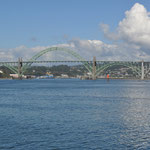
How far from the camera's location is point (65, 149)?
1633 cm

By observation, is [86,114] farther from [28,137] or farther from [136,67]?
→ [136,67]

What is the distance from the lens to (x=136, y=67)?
169375mm

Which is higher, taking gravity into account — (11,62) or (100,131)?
(11,62)

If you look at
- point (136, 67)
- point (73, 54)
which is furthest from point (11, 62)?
point (136, 67)

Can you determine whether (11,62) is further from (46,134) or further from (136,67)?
(46,134)

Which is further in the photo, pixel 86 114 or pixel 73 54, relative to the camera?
pixel 73 54

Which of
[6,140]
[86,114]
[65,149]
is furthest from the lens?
[86,114]

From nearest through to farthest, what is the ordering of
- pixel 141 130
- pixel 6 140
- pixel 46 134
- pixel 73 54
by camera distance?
pixel 6 140 → pixel 46 134 → pixel 141 130 → pixel 73 54

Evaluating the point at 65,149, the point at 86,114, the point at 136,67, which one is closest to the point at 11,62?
the point at 136,67

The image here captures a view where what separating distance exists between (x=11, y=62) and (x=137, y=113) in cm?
14838

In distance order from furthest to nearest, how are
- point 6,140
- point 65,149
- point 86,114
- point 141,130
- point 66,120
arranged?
point 86,114 < point 66,120 < point 141,130 < point 6,140 < point 65,149

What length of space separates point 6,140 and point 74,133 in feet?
14.1

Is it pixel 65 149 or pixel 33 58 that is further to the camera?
pixel 33 58

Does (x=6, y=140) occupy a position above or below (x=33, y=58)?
below
